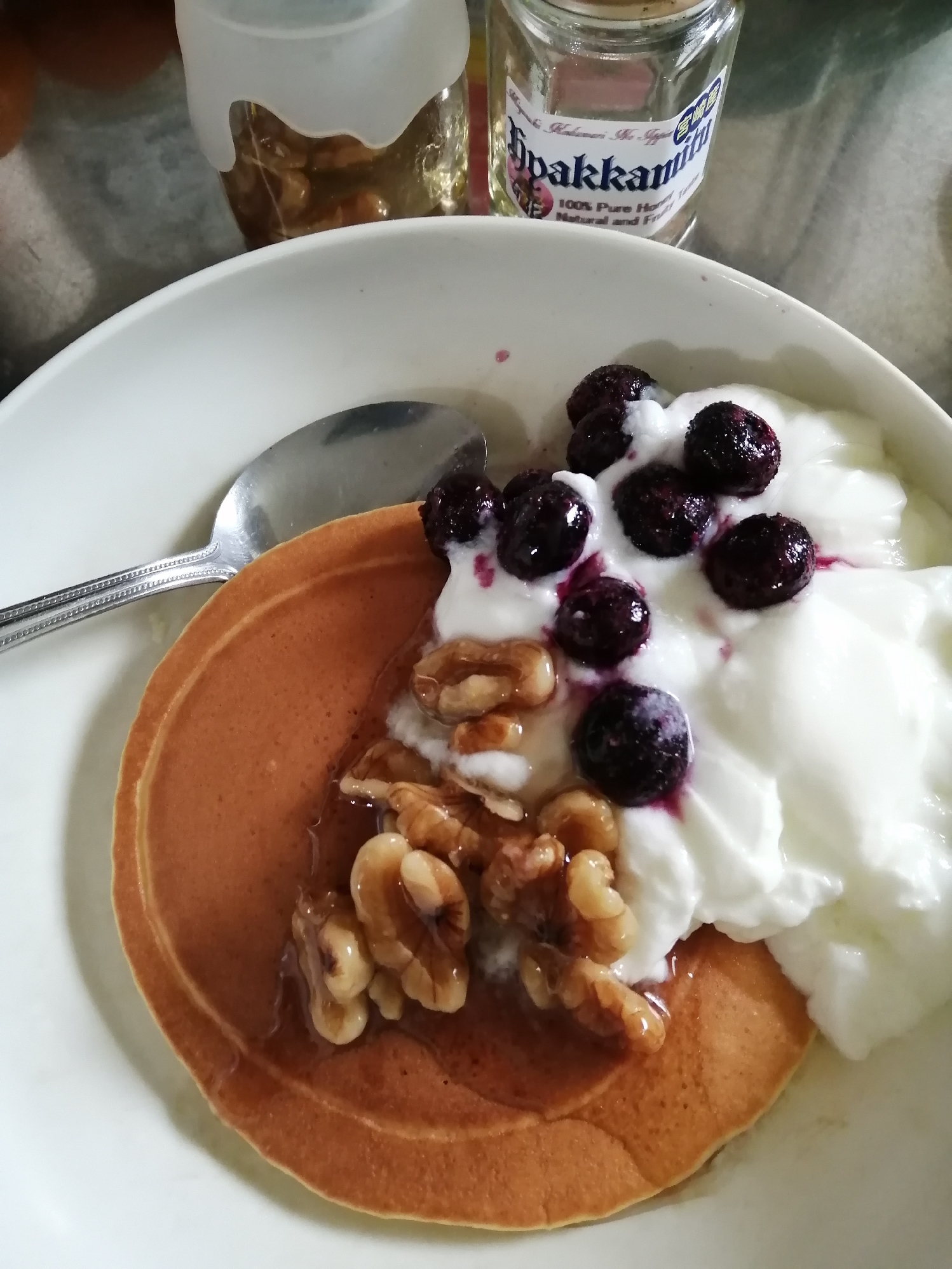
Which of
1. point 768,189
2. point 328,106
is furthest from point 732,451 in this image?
point 768,189

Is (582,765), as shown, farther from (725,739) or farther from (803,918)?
(803,918)

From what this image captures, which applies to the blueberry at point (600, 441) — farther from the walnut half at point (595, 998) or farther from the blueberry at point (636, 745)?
the walnut half at point (595, 998)

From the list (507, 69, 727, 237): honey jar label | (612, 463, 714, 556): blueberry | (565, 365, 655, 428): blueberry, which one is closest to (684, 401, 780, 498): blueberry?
(612, 463, 714, 556): blueberry

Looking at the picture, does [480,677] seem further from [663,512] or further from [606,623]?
[663,512]

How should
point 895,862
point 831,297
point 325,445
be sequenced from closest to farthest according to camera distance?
point 895,862 → point 325,445 → point 831,297

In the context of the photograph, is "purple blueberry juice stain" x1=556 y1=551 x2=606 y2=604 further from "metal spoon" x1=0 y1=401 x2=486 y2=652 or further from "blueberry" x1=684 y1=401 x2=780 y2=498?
"metal spoon" x1=0 y1=401 x2=486 y2=652

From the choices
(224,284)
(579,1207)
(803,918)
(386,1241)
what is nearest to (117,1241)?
(386,1241)
